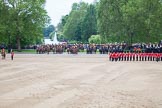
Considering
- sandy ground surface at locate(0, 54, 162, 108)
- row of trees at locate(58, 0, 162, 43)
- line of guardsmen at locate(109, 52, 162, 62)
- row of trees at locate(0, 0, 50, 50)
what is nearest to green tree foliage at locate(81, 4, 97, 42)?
row of trees at locate(0, 0, 50, 50)

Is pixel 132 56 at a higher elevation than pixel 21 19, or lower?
lower

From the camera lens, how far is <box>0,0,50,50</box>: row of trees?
8156 cm

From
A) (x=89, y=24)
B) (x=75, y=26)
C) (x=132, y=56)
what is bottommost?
(x=132, y=56)

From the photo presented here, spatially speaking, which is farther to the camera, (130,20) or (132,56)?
(130,20)

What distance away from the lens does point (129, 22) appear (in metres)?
72.4

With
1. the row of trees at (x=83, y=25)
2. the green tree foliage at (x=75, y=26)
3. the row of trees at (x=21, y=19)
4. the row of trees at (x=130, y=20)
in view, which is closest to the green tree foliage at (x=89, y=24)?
the row of trees at (x=83, y=25)

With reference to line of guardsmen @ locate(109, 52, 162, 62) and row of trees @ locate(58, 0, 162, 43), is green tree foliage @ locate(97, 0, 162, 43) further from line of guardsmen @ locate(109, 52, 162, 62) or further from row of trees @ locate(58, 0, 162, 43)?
line of guardsmen @ locate(109, 52, 162, 62)

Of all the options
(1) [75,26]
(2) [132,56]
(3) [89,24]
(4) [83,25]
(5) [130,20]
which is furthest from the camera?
(1) [75,26]

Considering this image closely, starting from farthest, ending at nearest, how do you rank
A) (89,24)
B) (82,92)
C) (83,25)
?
(83,25) < (89,24) < (82,92)

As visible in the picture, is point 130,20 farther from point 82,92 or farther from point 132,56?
point 82,92

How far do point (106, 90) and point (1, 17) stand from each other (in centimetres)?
6410

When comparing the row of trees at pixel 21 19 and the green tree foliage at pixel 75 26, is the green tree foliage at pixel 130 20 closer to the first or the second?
the row of trees at pixel 21 19

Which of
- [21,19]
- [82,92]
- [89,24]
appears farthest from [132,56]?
[89,24]

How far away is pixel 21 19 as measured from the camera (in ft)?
272
